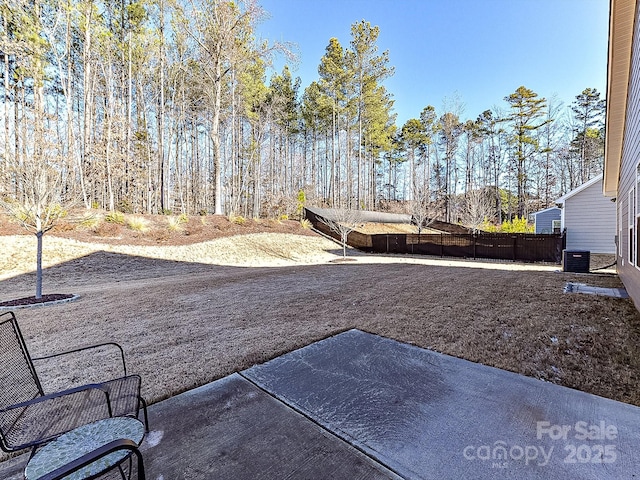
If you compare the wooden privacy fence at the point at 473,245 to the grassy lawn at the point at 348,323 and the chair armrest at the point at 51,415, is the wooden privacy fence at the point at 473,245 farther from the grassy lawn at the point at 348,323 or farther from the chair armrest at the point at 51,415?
the chair armrest at the point at 51,415

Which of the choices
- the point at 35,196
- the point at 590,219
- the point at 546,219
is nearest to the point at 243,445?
the point at 35,196

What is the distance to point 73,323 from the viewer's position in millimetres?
4082

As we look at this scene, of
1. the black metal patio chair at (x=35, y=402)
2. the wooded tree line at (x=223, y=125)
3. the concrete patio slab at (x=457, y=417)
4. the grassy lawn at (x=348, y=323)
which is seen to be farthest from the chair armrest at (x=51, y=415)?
the wooded tree line at (x=223, y=125)

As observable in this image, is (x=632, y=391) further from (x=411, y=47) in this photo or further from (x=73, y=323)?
(x=411, y=47)

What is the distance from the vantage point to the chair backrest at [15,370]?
5.24ft

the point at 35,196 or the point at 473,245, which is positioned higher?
the point at 35,196

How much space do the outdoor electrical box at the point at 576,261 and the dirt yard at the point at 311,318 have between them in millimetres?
1416

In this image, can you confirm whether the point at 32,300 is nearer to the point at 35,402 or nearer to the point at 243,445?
the point at 35,402

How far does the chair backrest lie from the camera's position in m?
1.60

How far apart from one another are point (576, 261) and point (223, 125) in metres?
20.9

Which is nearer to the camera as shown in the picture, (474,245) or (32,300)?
(32,300)

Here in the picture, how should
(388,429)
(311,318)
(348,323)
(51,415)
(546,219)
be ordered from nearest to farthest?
(388,429), (51,415), (348,323), (311,318), (546,219)

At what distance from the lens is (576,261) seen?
328 inches

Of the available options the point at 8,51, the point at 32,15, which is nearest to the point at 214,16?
the point at 32,15
